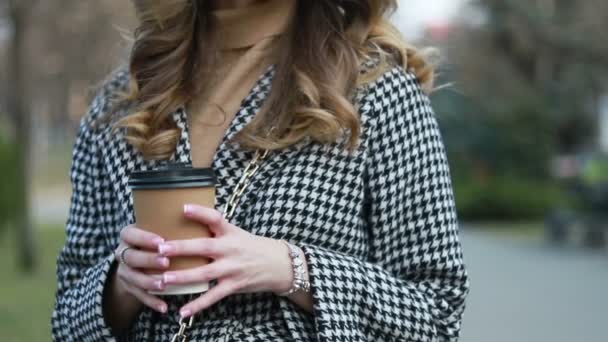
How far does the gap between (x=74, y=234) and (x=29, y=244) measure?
9614mm

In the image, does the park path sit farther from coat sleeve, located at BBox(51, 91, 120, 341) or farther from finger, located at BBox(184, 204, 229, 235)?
finger, located at BBox(184, 204, 229, 235)

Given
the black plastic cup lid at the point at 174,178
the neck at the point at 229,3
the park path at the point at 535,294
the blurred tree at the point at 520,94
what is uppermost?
the blurred tree at the point at 520,94

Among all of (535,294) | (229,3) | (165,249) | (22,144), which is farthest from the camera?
(22,144)

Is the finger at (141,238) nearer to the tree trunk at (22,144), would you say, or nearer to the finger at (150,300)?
the finger at (150,300)

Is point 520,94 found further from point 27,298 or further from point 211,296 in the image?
point 211,296

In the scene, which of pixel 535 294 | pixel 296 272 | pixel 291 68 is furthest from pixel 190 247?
pixel 535 294

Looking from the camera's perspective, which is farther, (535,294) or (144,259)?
(535,294)

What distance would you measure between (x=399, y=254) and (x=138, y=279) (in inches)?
20.8

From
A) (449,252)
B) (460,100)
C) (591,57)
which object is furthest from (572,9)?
(449,252)

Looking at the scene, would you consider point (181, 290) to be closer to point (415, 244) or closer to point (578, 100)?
point (415, 244)

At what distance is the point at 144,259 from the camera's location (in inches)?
64.7

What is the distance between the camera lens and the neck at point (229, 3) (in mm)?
2129

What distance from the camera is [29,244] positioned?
446 inches

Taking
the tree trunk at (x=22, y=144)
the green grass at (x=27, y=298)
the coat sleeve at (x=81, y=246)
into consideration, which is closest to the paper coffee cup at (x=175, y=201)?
the coat sleeve at (x=81, y=246)
